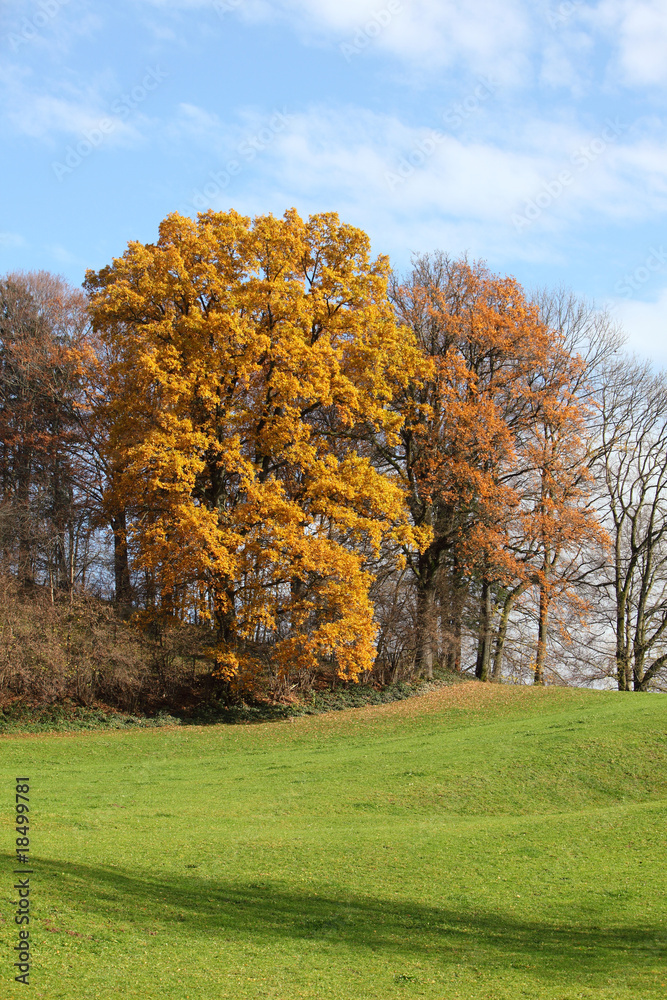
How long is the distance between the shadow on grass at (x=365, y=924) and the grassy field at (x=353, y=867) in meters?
0.03

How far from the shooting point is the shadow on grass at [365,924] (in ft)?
26.9

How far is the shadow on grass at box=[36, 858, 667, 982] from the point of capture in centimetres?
820

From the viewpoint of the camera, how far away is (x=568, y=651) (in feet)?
127

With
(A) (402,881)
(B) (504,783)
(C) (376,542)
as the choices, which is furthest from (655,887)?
(C) (376,542)

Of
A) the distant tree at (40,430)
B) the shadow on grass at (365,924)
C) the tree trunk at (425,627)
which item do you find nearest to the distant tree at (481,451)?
the tree trunk at (425,627)

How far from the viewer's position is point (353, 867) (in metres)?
10.9

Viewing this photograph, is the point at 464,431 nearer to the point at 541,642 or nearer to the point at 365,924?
the point at 541,642

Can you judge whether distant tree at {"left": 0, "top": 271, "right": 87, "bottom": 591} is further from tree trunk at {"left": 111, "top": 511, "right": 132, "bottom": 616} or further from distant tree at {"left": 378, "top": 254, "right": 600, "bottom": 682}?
distant tree at {"left": 378, "top": 254, "right": 600, "bottom": 682}

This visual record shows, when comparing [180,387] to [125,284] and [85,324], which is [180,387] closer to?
[125,284]

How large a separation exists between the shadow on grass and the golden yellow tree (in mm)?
13549

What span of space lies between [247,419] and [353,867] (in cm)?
1563

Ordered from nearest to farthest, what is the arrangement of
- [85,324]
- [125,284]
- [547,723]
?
1. [547,723]
2. [125,284]
3. [85,324]

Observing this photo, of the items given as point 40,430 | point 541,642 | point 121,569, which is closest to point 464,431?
point 541,642

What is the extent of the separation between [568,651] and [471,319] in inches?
674
